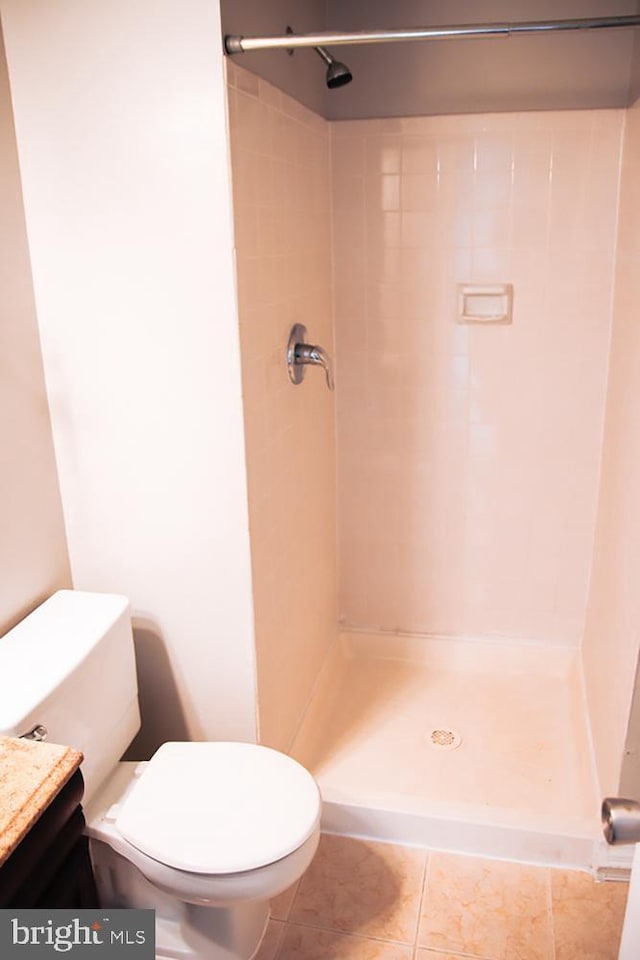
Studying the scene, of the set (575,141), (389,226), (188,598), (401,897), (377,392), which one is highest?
(575,141)

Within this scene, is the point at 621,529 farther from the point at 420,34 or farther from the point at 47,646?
the point at 47,646

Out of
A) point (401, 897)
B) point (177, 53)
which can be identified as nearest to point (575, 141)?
point (177, 53)

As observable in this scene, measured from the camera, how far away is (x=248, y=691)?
1.90 m

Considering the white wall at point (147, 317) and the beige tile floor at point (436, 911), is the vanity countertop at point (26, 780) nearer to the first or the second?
the white wall at point (147, 317)

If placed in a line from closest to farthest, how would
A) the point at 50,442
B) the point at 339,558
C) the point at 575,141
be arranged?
the point at 50,442 → the point at 575,141 → the point at 339,558

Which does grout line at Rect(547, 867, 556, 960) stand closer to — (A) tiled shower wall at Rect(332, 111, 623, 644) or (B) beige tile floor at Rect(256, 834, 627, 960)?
(B) beige tile floor at Rect(256, 834, 627, 960)

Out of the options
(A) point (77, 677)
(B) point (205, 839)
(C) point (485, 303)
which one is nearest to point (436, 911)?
(B) point (205, 839)

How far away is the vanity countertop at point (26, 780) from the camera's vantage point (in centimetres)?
104

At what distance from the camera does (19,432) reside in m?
1.71

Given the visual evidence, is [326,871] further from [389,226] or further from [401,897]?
[389,226]

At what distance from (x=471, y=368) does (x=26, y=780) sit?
1.84m

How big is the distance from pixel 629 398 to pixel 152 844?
1.54 m

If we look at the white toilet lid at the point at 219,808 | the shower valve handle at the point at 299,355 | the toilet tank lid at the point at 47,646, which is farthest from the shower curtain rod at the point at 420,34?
the white toilet lid at the point at 219,808

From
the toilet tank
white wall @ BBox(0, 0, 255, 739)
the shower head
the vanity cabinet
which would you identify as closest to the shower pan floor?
white wall @ BBox(0, 0, 255, 739)
